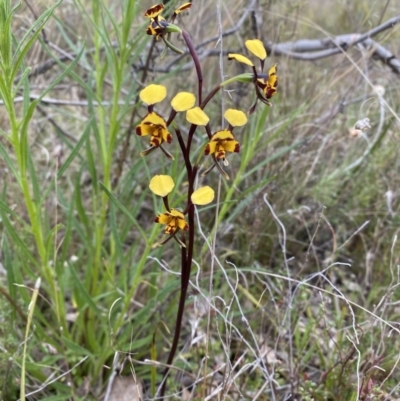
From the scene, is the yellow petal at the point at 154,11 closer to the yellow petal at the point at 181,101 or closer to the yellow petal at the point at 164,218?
the yellow petal at the point at 181,101

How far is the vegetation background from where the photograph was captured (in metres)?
Result: 1.13

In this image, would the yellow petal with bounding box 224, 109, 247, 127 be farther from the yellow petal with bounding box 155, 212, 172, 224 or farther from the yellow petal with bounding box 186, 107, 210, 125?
the yellow petal with bounding box 155, 212, 172, 224

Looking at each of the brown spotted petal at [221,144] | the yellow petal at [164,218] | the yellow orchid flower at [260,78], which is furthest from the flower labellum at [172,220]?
the yellow orchid flower at [260,78]

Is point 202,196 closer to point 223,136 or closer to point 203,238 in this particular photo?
point 223,136

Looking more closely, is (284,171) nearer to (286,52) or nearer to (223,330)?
(286,52)

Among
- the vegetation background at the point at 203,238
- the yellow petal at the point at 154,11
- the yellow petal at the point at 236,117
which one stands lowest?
the vegetation background at the point at 203,238

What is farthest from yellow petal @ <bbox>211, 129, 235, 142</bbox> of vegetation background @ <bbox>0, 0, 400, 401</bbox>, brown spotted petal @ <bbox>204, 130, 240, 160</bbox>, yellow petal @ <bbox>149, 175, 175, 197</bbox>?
vegetation background @ <bbox>0, 0, 400, 401</bbox>

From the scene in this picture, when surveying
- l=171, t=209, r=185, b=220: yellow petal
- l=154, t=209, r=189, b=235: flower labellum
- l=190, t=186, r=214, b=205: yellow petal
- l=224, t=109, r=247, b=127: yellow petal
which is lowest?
l=154, t=209, r=189, b=235: flower labellum

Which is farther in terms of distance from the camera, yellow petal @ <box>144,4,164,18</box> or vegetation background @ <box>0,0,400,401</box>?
vegetation background @ <box>0,0,400,401</box>

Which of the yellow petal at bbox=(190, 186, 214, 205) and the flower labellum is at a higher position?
the yellow petal at bbox=(190, 186, 214, 205)

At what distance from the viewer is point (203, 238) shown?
148 centimetres

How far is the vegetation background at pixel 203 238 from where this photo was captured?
113 centimetres

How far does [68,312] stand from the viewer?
165 cm

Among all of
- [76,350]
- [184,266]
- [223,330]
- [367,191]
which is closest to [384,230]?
[367,191]
